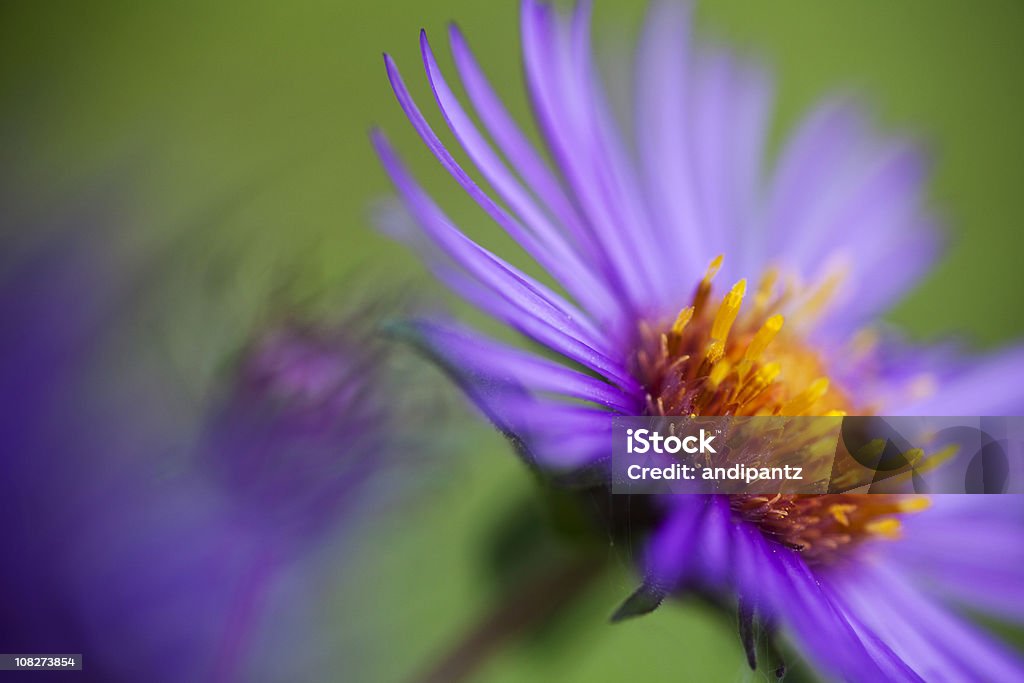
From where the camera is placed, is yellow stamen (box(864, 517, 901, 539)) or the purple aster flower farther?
yellow stamen (box(864, 517, 901, 539))

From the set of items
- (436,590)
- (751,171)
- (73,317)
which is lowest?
(436,590)

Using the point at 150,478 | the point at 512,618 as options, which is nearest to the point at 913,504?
the point at 512,618

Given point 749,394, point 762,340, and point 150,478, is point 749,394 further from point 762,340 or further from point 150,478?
point 150,478

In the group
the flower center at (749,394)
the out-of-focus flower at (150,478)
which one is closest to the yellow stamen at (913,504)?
the flower center at (749,394)

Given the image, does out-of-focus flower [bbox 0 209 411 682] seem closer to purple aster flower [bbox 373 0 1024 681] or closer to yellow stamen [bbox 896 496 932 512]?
purple aster flower [bbox 373 0 1024 681]

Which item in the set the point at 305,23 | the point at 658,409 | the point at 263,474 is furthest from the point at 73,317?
the point at 305,23

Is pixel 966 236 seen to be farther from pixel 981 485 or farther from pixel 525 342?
pixel 525 342

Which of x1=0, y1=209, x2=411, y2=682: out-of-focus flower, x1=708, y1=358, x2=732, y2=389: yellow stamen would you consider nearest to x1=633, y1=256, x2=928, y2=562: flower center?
x1=708, y1=358, x2=732, y2=389: yellow stamen
